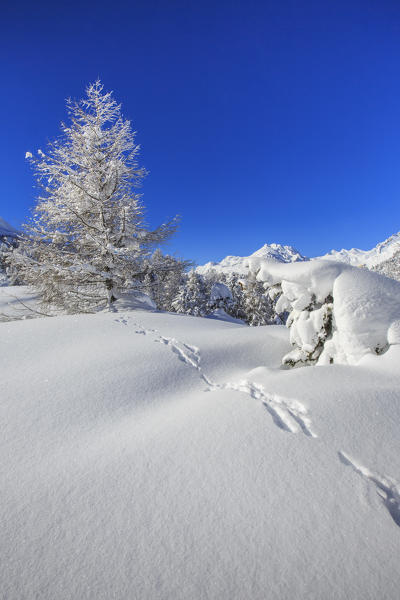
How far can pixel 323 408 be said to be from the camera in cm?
232

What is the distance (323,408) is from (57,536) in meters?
2.12

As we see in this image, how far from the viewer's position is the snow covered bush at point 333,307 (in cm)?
354

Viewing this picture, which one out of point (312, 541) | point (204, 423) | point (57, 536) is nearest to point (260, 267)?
point (204, 423)

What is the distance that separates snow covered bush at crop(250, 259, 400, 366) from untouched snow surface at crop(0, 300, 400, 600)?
0.44 meters

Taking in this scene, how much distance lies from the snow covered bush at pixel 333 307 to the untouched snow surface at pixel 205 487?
441 millimetres

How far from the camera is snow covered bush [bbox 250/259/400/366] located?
354 cm

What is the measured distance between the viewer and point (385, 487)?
163 centimetres

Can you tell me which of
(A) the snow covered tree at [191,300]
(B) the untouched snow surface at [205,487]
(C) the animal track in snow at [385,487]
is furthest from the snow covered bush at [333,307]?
(A) the snow covered tree at [191,300]

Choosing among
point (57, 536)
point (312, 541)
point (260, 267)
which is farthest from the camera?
point (260, 267)

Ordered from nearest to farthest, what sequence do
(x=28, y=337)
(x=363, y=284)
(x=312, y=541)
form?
1. (x=312, y=541)
2. (x=363, y=284)
3. (x=28, y=337)

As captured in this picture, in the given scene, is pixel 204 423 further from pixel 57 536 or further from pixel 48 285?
pixel 48 285

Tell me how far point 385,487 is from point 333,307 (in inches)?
111

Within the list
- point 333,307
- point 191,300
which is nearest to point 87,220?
point 333,307

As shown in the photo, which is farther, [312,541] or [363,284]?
[363,284]
